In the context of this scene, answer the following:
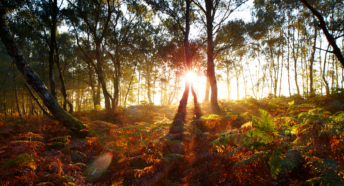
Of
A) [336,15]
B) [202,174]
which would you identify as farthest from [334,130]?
[336,15]

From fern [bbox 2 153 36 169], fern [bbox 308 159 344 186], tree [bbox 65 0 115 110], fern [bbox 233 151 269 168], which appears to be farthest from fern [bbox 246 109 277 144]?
tree [bbox 65 0 115 110]

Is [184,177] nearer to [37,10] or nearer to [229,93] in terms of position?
[37,10]

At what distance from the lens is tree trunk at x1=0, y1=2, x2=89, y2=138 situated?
5.39 meters

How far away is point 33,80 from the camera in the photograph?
552 centimetres

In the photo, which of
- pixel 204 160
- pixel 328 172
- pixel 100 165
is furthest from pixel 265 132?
pixel 100 165

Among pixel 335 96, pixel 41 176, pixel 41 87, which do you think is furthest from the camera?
pixel 335 96

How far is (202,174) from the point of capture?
3.30m

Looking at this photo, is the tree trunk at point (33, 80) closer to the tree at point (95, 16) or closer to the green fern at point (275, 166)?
the green fern at point (275, 166)

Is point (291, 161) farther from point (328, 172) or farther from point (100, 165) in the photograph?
point (100, 165)

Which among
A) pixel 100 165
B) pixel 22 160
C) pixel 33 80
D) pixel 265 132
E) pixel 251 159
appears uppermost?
pixel 33 80

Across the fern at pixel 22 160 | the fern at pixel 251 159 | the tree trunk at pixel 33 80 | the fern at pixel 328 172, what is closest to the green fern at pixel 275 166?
the fern at pixel 251 159

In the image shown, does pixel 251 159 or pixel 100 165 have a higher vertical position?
pixel 251 159

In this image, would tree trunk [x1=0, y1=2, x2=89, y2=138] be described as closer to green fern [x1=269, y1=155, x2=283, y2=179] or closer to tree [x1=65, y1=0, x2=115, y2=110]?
green fern [x1=269, y1=155, x2=283, y2=179]

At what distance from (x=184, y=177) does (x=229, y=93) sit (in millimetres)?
38131
